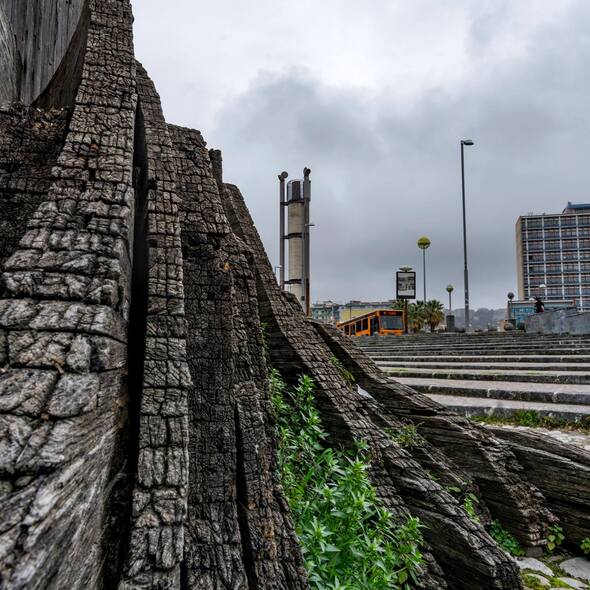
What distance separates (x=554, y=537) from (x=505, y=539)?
0.49 meters

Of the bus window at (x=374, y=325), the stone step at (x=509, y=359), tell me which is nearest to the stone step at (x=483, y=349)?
the stone step at (x=509, y=359)

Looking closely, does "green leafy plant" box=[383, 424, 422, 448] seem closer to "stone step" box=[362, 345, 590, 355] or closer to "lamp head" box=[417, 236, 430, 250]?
"stone step" box=[362, 345, 590, 355]

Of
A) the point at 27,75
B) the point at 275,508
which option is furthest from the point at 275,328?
the point at 27,75

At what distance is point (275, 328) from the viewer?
3648 millimetres

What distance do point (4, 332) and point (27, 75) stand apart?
348 centimetres

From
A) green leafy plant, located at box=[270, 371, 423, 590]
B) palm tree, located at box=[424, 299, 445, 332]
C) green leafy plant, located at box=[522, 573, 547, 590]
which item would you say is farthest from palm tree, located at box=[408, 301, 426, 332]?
green leafy plant, located at box=[270, 371, 423, 590]

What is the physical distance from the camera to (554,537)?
12.7 ft

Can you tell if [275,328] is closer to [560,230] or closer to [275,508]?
[275,508]

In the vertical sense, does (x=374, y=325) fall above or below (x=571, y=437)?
above

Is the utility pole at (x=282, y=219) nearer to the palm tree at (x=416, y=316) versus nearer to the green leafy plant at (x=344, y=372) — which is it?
the green leafy plant at (x=344, y=372)

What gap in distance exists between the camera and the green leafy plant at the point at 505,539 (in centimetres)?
370

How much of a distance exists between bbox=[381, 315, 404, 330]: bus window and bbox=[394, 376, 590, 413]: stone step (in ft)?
78.3

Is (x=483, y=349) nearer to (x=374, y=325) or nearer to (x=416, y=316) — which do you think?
(x=374, y=325)

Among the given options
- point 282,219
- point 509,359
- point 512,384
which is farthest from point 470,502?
point 282,219
